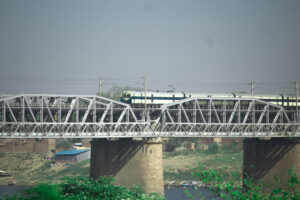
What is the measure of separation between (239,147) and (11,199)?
122517 mm

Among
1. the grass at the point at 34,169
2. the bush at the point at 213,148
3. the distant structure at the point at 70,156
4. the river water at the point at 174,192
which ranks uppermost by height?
the bush at the point at 213,148

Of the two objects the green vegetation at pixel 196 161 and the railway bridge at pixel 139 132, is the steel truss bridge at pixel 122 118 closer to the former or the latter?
the railway bridge at pixel 139 132

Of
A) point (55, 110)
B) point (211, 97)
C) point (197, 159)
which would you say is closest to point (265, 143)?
point (211, 97)

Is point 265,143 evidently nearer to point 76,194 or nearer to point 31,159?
point 76,194

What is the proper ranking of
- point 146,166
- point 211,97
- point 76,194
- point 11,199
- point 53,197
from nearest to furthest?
1. point 53,197
2. point 11,199
3. point 76,194
4. point 146,166
5. point 211,97

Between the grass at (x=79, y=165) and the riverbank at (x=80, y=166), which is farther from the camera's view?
the grass at (x=79, y=165)

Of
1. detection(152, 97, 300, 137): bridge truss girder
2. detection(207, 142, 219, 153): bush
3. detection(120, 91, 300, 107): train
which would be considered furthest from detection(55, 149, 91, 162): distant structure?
detection(120, 91, 300, 107): train

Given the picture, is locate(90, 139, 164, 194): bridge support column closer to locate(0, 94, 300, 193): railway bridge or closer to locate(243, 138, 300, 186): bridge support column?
locate(0, 94, 300, 193): railway bridge

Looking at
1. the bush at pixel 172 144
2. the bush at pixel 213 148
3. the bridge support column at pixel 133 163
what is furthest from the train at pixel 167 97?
the bush at pixel 172 144

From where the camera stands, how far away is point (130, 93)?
102000 mm

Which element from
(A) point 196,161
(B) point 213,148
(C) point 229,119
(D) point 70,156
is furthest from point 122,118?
(B) point 213,148

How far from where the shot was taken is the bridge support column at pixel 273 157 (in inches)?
4080

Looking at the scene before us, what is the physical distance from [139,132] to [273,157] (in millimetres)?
27963

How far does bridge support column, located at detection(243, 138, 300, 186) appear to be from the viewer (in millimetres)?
103625
